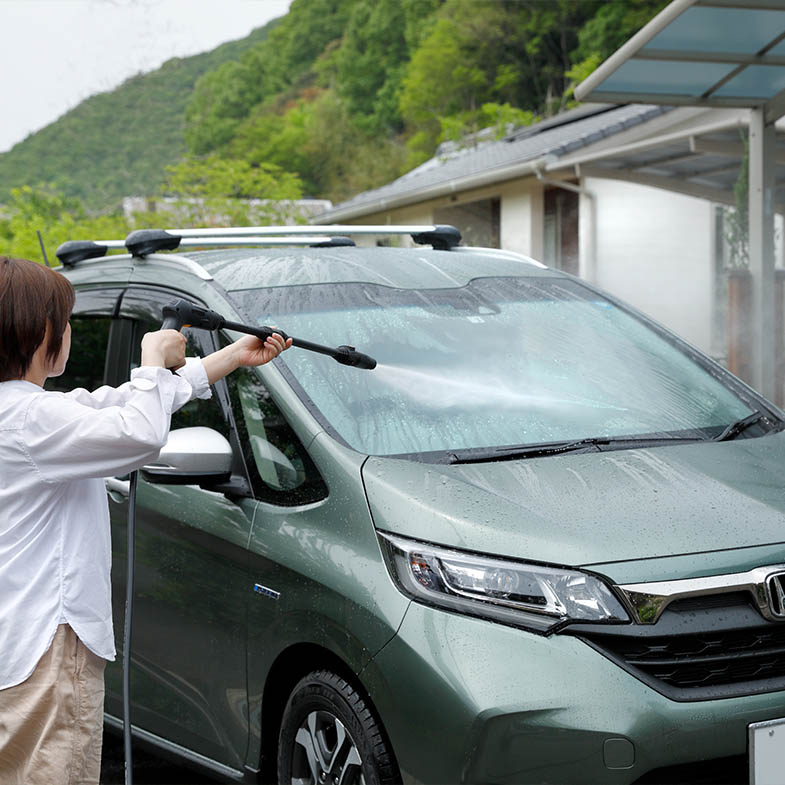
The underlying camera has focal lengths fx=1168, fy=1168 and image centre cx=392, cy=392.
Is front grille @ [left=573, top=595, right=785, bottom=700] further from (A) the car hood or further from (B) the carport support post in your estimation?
(B) the carport support post

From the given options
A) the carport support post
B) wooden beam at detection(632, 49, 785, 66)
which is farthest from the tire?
the carport support post

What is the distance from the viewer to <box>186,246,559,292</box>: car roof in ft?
12.0

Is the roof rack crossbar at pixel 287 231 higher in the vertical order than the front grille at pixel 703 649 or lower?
higher

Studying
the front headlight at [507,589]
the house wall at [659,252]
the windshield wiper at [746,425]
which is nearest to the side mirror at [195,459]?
the front headlight at [507,589]

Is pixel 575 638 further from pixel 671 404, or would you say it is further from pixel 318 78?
pixel 318 78

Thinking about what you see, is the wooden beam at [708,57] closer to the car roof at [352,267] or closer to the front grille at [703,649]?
the car roof at [352,267]

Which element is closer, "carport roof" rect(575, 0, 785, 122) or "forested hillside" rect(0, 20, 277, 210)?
"carport roof" rect(575, 0, 785, 122)

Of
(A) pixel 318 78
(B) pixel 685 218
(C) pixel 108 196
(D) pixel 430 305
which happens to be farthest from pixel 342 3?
(D) pixel 430 305

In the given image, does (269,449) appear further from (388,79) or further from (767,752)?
(388,79)

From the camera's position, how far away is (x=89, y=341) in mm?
4258

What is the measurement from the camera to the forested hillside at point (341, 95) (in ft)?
160

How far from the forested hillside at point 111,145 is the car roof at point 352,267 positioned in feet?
124

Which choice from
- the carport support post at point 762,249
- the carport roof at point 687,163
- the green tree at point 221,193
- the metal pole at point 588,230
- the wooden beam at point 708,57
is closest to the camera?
the wooden beam at point 708,57

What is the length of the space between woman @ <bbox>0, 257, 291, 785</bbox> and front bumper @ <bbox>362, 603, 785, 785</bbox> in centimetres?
69
